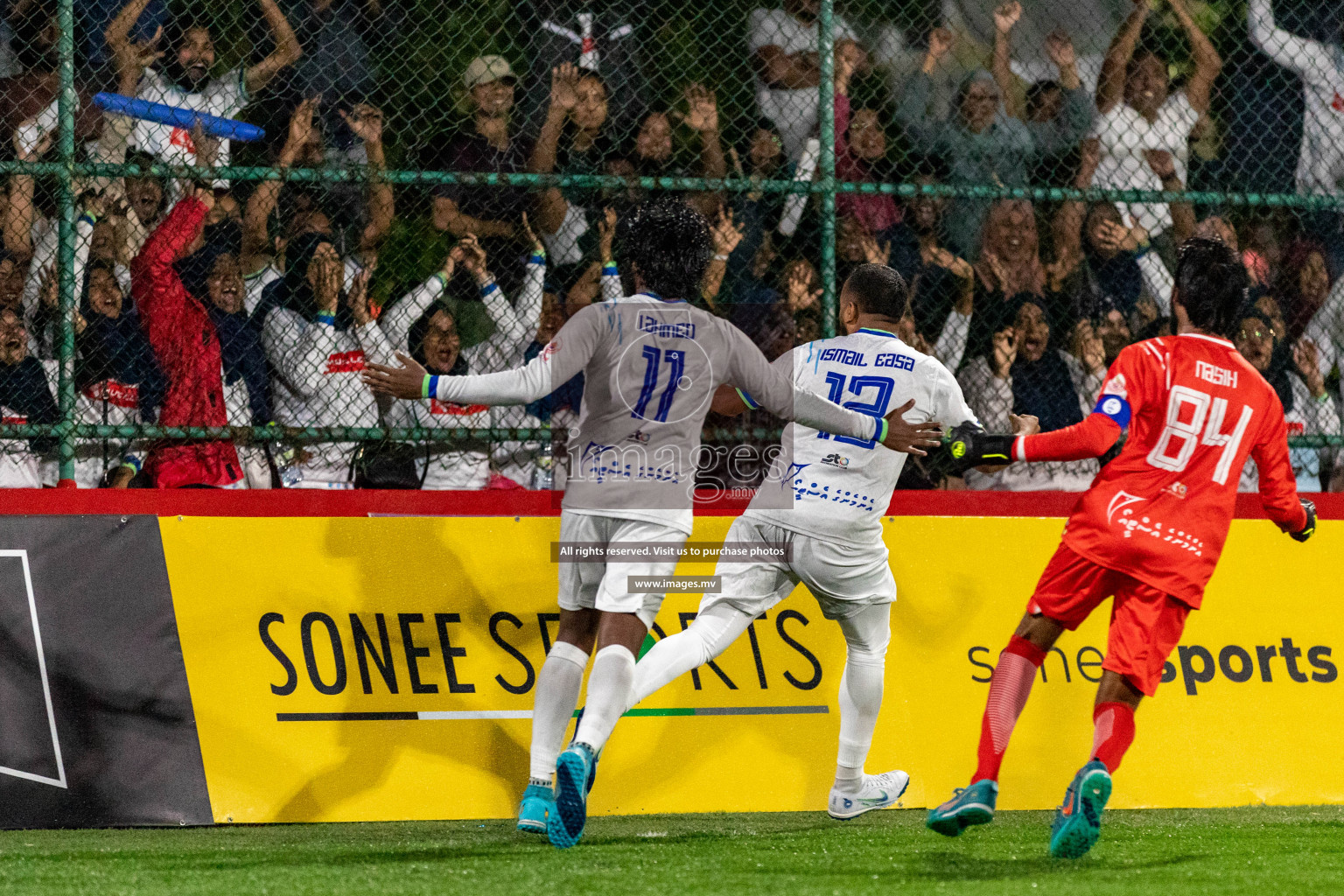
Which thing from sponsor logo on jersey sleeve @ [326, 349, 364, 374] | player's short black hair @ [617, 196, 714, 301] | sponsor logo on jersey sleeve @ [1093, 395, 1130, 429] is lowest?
sponsor logo on jersey sleeve @ [326, 349, 364, 374]

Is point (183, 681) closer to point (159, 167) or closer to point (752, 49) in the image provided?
point (159, 167)

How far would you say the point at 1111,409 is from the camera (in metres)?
4.34

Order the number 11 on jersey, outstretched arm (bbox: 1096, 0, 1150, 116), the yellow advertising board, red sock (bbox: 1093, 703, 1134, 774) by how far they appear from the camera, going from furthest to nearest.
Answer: outstretched arm (bbox: 1096, 0, 1150, 116) → the yellow advertising board → the number 11 on jersey → red sock (bbox: 1093, 703, 1134, 774)

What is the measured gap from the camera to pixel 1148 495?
440 centimetres

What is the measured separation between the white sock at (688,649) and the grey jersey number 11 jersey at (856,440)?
0.37 meters

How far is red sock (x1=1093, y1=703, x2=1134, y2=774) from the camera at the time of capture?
13.8ft

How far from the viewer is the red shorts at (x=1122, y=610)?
429cm

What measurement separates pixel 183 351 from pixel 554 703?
2137mm

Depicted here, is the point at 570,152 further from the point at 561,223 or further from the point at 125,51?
the point at 125,51

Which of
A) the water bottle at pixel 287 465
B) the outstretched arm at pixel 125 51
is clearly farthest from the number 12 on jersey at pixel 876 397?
the outstretched arm at pixel 125 51

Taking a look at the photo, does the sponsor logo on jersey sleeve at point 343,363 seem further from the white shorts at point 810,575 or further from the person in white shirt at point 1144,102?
the person in white shirt at point 1144,102

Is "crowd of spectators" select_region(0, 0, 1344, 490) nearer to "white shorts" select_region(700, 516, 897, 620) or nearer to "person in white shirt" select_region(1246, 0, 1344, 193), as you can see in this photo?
"person in white shirt" select_region(1246, 0, 1344, 193)

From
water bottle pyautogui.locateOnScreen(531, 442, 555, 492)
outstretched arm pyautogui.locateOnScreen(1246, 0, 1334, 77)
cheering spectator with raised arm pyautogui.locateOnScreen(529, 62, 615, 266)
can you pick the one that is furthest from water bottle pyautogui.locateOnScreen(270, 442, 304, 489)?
outstretched arm pyautogui.locateOnScreen(1246, 0, 1334, 77)

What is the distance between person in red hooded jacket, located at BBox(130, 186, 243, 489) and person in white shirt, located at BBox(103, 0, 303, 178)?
0.33 meters
